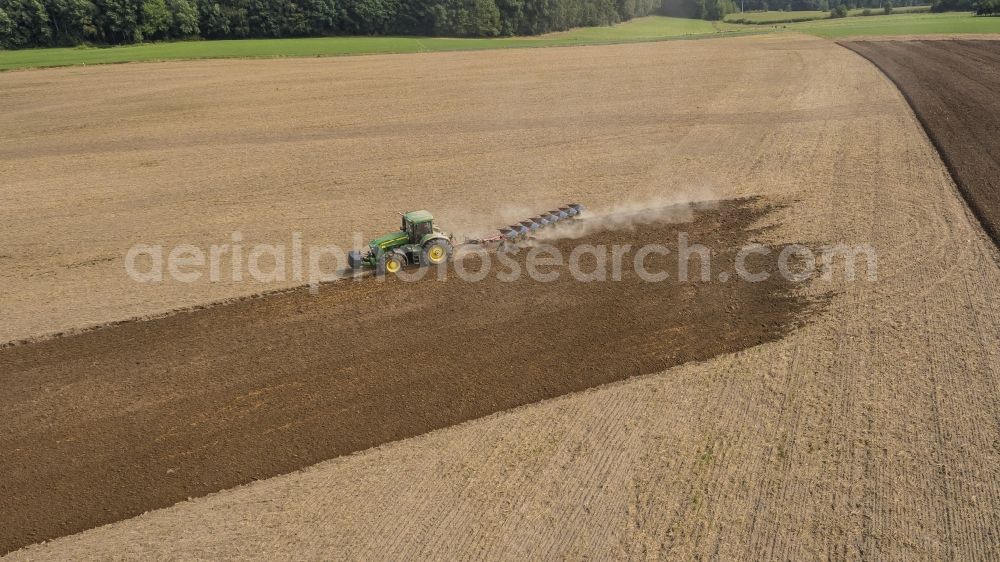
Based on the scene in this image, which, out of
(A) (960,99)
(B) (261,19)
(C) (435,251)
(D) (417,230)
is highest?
(B) (261,19)

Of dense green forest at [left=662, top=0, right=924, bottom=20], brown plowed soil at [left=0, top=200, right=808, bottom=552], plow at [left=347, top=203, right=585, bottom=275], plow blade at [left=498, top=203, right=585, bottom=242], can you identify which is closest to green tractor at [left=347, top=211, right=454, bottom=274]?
plow at [left=347, top=203, right=585, bottom=275]

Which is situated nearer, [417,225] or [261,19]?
[417,225]

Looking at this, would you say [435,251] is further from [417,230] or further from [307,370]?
[307,370]

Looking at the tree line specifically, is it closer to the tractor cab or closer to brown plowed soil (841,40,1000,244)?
brown plowed soil (841,40,1000,244)

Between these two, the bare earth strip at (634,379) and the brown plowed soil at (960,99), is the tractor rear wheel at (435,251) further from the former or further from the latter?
Answer: the brown plowed soil at (960,99)

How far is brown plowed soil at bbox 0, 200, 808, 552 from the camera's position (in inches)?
512

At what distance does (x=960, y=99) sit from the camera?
146 feet

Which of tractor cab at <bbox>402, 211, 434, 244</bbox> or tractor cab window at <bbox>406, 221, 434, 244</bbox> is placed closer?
tractor cab at <bbox>402, 211, 434, 244</bbox>

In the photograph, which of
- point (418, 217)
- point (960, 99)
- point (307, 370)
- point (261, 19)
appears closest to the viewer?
point (307, 370)

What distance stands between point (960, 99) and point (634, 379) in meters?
43.4

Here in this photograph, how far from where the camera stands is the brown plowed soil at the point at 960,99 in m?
28.6

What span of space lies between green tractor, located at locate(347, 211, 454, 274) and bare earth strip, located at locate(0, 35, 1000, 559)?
465cm

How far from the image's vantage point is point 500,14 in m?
101

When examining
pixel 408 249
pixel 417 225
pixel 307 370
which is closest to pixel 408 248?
pixel 408 249
